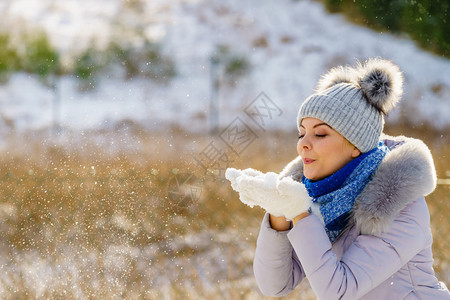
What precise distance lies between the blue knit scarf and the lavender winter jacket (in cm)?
2

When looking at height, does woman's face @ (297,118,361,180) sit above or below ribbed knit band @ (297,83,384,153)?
below

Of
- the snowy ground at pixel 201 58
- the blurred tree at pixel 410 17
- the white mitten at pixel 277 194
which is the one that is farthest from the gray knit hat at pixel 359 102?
the blurred tree at pixel 410 17

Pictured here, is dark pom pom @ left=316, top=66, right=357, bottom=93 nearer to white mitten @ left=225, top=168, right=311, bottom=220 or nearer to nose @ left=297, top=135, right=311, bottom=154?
nose @ left=297, top=135, right=311, bottom=154

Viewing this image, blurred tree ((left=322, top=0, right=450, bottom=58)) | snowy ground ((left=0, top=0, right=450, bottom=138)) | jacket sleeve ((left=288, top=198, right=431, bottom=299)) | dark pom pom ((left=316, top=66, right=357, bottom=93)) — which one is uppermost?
dark pom pom ((left=316, top=66, right=357, bottom=93))

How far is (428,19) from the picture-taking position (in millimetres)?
8023

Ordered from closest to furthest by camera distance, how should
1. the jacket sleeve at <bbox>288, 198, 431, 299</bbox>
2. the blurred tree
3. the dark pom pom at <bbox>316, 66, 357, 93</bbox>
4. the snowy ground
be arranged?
the jacket sleeve at <bbox>288, 198, 431, 299</bbox> → the dark pom pom at <bbox>316, 66, 357, 93</bbox> → the snowy ground → the blurred tree

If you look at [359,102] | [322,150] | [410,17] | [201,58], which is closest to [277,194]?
[322,150]

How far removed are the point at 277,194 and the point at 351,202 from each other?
184 mm

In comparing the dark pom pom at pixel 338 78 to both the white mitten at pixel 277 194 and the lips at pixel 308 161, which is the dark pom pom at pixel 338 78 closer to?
the lips at pixel 308 161

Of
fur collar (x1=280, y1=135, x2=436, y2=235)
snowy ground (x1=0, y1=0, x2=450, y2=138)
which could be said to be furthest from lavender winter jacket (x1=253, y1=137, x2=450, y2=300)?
snowy ground (x1=0, y1=0, x2=450, y2=138)

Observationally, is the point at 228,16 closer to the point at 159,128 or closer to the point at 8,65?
the point at 159,128

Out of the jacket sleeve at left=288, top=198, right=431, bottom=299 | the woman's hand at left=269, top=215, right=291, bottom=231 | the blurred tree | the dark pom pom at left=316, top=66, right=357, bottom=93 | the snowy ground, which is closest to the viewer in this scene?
the jacket sleeve at left=288, top=198, right=431, bottom=299

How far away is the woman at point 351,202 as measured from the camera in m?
0.96

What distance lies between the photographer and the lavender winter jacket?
944mm
